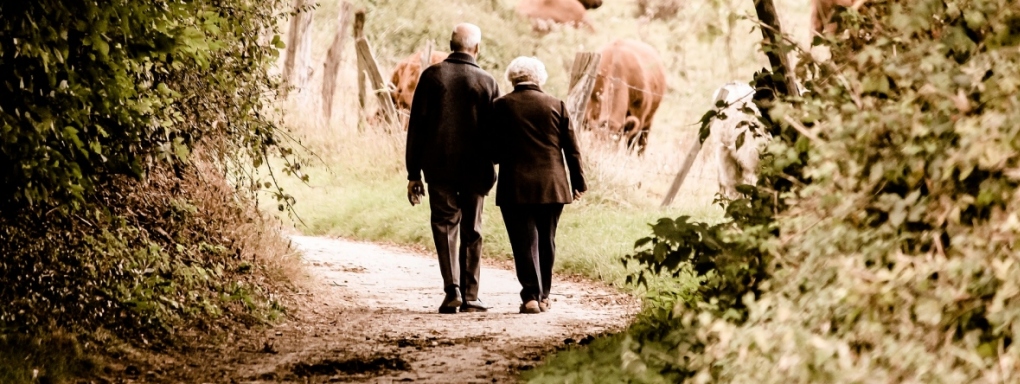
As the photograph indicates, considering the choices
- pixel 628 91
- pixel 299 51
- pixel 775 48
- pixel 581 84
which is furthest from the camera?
pixel 299 51

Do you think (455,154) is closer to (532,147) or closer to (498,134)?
(498,134)

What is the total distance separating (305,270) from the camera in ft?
30.7

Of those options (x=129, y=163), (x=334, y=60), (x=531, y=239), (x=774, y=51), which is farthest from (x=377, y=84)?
(x=774, y=51)

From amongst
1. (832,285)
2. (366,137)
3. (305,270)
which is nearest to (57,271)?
(305,270)

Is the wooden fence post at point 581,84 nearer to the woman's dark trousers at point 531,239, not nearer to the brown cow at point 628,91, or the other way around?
the brown cow at point 628,91

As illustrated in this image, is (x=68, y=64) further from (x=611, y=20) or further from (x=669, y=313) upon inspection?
(x=611, y=20)

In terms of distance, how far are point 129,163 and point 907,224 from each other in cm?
392

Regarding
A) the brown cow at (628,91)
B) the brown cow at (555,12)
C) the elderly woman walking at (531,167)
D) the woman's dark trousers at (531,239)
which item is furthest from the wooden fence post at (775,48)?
the brown cow at (555,12)

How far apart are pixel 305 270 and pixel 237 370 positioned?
3.17 m

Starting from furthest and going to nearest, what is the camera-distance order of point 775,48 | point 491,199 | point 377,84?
point 377,84, point 491,199, point 775,48

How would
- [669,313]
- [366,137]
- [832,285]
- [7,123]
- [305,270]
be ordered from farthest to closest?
[366,137], [305,270], [669,313], [7,123], [832,285]

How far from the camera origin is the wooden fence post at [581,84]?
1413cm

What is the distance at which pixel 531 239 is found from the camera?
816 centimetres

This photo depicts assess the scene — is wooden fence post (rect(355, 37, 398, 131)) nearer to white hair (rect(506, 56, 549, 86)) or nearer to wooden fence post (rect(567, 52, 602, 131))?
wooden fence post (rect(567, 52, 602, 131))
